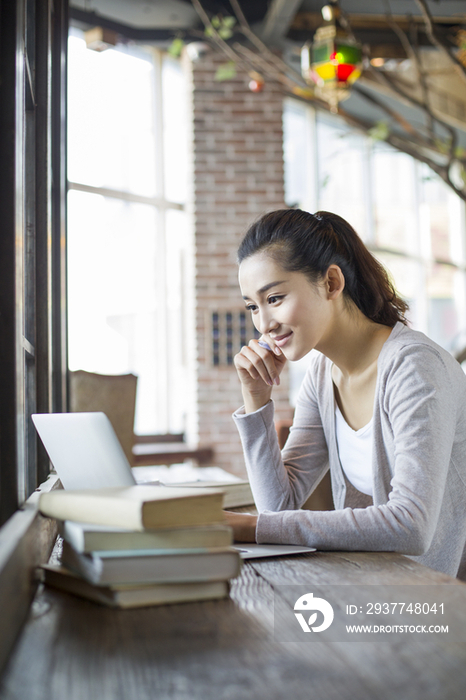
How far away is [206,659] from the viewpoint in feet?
1.77

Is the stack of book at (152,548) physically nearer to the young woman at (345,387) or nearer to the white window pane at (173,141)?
the young woman at (345,387)

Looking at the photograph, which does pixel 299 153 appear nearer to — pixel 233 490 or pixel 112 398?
pixel 112 398

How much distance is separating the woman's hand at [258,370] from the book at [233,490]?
17cm

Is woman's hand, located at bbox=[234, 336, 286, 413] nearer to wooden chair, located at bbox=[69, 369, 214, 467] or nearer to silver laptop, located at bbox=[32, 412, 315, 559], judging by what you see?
silver laptop, located at bbox=[32, 412, 315, 559]

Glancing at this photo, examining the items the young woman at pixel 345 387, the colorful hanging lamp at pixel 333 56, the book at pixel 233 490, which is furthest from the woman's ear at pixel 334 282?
the colorful hanging lamp at pixel 333 56

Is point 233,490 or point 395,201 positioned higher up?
point 395,201

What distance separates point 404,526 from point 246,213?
12.9 feet

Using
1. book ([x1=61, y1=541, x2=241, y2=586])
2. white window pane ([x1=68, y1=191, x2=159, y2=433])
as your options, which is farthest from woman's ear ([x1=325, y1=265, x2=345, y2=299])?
white window pane ([x1=68, y1=191, x2=159, y2=433])

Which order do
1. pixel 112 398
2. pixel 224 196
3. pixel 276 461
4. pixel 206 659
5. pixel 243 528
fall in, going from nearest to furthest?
1. pixel 206 659
2. pixel 243 528
3. pixel 276 461
4. pixel 112 398
5. pixel 224 196

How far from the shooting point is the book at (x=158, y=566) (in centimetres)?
64

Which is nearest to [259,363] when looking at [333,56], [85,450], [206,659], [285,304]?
[285,304]

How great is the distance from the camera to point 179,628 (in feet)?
1.98

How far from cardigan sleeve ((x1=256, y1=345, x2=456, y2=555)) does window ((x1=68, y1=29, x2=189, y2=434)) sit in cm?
389

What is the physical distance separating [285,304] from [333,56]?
174 cm
